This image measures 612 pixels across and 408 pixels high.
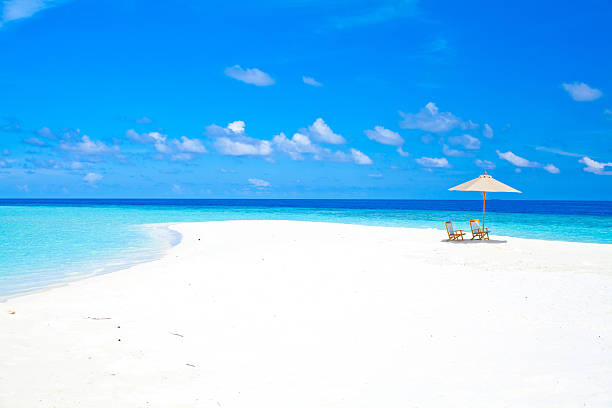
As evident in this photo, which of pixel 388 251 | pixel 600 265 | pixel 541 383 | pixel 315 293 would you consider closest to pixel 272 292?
pixel 315 293

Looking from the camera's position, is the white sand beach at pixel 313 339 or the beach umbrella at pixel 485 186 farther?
the beach umbrella at pixel 485 186

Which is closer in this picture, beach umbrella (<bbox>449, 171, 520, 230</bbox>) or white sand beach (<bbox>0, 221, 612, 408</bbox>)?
white sand beach (<bbox>0, 221, 612, 408</bbox>)

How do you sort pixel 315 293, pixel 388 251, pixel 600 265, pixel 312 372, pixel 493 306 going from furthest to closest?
pixel 388 251 → pixel 600 265 → pixel 315 293 → pixel 493 306 → pixel 312 372

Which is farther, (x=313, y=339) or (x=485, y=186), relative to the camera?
(x=485, y=186)

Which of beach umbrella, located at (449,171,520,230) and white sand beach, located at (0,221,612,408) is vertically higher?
beach umbrella, located at (449,171,520,230)

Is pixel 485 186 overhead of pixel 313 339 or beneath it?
overhead

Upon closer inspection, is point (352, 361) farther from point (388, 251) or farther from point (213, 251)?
point (213, 251)

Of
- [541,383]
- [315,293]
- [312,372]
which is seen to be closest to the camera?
[541,383]

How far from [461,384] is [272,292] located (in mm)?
4456

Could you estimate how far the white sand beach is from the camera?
414cm

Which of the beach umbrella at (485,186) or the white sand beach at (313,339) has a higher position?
the beach umbrella at (485,186)

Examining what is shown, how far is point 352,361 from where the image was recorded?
16.2 ft

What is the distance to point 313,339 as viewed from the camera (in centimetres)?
566

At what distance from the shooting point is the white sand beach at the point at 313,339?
414 centimetres
